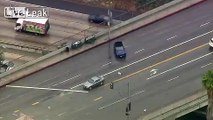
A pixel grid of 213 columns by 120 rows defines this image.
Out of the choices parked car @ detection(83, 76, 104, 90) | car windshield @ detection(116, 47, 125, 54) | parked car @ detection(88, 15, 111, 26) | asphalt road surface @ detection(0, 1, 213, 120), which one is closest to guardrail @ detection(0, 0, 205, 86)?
asphalt road surface @ detection(0, 1, 213, 120)

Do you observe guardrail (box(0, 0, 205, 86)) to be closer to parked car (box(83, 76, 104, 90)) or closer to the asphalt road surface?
the asphalt road surface

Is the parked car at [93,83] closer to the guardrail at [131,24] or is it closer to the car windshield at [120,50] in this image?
the car windshield at [120,50]

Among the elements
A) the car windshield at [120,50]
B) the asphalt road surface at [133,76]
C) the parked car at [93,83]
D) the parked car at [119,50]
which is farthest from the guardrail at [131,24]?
the parked car at [93,83]

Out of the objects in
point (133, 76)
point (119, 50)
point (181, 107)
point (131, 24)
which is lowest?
point (181, 107)

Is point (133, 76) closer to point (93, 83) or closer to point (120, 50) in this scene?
point (93, 83)

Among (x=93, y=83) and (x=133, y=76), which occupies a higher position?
(x=133, y=76)

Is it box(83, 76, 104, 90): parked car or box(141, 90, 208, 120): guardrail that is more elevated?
box(83, 76, 104, 90): parked car

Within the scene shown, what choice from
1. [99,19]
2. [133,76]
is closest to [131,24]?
[99,19]
